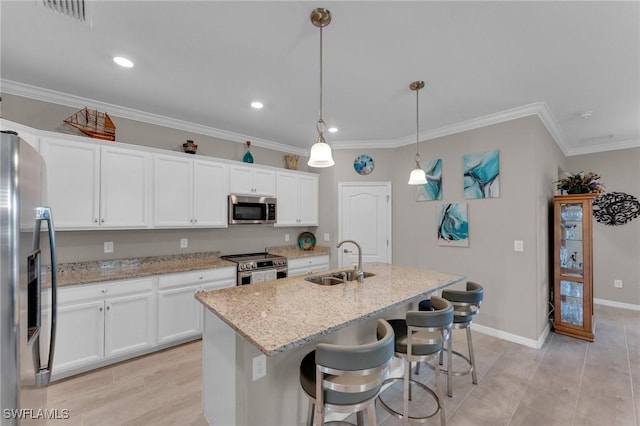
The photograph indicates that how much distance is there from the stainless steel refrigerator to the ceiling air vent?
1195 mm

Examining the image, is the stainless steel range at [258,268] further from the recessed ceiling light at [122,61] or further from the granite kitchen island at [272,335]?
the recessed ceiling light at [122,61]

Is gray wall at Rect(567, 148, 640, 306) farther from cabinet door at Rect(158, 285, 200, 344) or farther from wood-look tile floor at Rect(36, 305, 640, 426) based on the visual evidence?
cabinet door at Rect(158, 285, 200, 344)

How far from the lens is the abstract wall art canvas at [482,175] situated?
341cm

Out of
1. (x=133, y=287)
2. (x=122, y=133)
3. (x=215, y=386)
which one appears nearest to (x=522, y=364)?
(x=215, y=386)

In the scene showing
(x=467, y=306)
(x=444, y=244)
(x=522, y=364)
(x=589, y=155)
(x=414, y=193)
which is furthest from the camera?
(x=589, y=155)

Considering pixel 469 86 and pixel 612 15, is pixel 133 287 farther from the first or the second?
pixel 612 15

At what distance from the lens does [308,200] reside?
4.69 metres

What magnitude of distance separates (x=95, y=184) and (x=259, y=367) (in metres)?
2.57

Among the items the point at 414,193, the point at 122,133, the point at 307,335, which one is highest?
the point at 122,133

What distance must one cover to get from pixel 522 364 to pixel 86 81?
16.6ft

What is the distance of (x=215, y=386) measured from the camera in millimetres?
1793

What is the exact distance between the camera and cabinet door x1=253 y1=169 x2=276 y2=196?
4.05 metres

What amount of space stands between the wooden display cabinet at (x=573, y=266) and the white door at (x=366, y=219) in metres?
2.17

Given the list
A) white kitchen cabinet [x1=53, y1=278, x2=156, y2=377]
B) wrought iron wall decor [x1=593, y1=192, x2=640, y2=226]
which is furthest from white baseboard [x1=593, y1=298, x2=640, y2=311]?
white kitchen cabinet [x1=53, y1=278, x2=156, y2=377]
